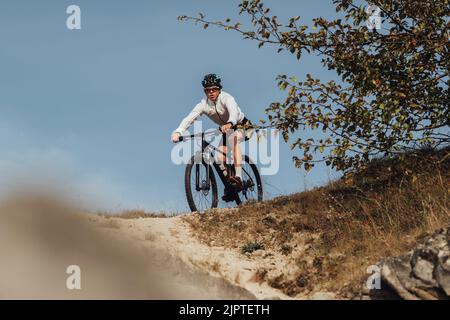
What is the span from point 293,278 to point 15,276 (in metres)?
4.78

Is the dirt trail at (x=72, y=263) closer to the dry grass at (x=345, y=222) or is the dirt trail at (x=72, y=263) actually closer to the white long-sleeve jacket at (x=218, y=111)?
the dry grass at (x=345, y=222)

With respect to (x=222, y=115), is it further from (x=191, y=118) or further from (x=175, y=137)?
(x=175, y=137)

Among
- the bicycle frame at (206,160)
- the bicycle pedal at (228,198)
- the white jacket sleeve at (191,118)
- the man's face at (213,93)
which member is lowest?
the bicycle pedal at (228,198)

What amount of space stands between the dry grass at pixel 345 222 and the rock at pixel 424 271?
2.27 ft

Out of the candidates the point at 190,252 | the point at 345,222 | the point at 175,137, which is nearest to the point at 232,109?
the point at 175,137

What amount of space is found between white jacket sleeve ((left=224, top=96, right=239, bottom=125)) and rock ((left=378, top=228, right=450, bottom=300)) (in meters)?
5.77

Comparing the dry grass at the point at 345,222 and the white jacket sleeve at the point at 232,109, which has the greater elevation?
the white jacket sleeve at the point at 232,109

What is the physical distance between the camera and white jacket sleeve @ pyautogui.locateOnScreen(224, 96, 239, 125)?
568 inches

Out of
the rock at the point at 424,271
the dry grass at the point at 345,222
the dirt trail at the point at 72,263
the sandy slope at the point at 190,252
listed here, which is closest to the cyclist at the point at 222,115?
the dry grass at the point at 345,222

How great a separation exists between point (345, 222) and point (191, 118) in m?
3.99

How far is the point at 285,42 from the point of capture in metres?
13.3

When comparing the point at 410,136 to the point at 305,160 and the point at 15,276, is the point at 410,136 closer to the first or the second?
the point at 305,160

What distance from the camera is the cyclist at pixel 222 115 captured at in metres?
14.7

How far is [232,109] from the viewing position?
14.6m
